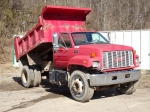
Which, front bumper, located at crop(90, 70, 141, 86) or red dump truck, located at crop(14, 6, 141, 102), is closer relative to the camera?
front bumper, located at crop(90, 70, 141, 86)

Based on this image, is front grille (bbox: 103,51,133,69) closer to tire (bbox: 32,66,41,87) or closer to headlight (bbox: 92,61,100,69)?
headlight (bbox: 92,61,100,69)

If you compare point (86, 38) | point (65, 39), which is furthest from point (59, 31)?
point (86, 38)

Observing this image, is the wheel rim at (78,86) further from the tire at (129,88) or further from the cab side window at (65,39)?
the tire at (129,88)

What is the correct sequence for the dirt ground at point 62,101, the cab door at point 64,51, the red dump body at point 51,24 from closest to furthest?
1. the dirt ground at point 62,101
2. the cab door at point 64,51
3. the red dump body at point 51,24

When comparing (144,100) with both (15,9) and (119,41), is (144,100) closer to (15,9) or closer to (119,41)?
(119,41)

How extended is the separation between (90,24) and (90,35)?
22.8 metres

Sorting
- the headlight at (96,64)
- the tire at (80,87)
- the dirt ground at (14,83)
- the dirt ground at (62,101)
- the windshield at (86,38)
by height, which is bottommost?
the dirt ground at (62,101)

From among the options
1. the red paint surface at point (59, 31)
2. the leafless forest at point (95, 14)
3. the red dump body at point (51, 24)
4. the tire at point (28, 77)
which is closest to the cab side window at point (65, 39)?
the red paint surface at point (59, 31)

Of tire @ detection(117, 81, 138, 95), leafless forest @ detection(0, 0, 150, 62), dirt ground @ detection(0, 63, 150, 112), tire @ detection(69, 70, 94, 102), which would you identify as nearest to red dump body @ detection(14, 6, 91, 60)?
dirt ground @ detection(0, 63, 150, 112)

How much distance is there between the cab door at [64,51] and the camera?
868 cm

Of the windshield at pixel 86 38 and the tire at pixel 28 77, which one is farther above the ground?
the windshield at pixel 86 38

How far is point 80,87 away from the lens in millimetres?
7863

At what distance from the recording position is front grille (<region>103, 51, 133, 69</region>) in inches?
304

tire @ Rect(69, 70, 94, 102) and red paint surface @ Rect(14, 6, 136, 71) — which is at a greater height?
red paint surface @ Rect(14, 6, 136, 71)
